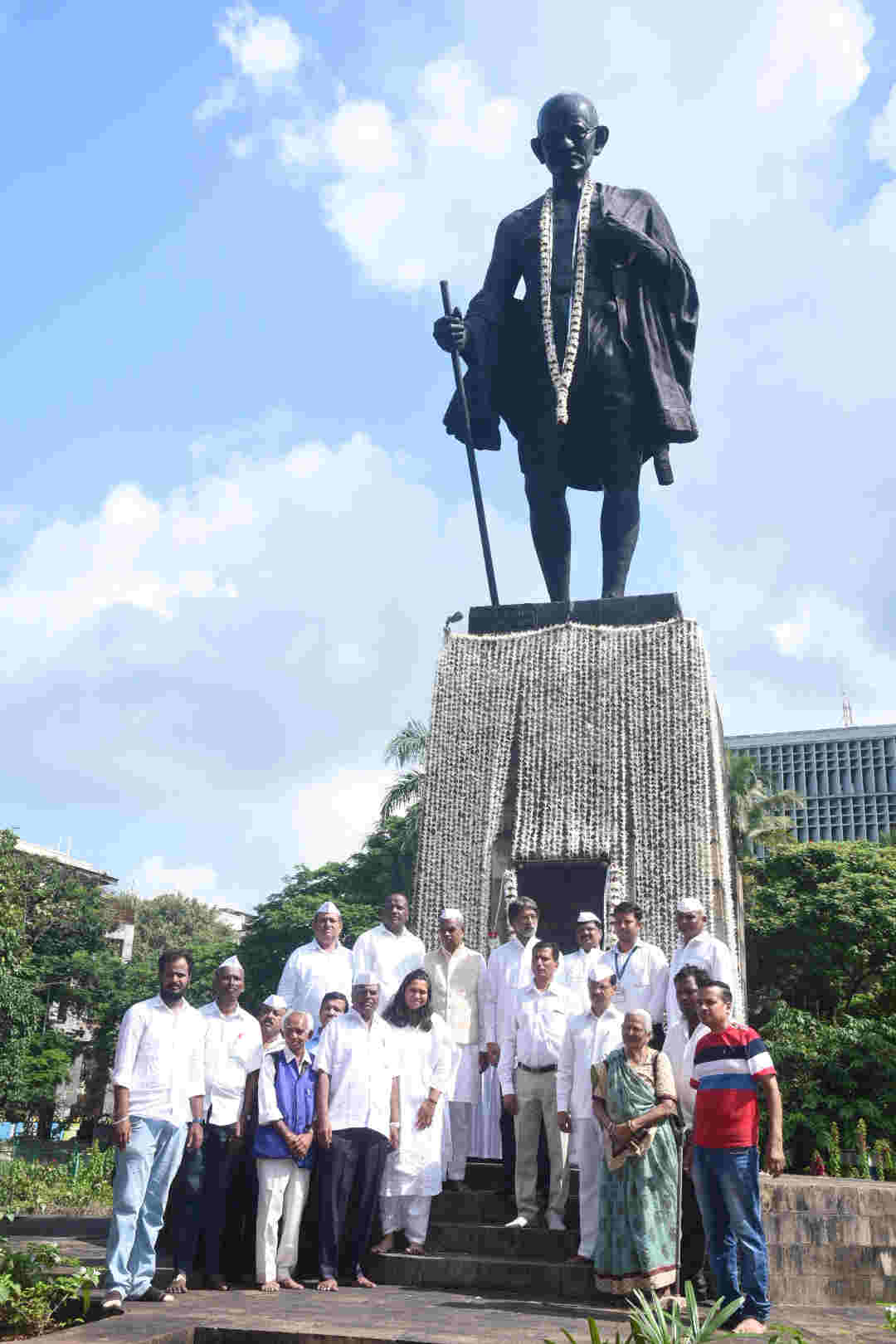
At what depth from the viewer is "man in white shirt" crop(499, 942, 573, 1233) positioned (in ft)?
21.1

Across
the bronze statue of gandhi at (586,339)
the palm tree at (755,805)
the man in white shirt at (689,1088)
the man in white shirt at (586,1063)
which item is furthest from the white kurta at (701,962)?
the palm tree at (755,805)

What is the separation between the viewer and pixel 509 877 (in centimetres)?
801

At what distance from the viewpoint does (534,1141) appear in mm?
6543

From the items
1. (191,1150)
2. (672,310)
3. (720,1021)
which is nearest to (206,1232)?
(191,1150)

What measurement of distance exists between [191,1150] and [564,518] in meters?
4.89

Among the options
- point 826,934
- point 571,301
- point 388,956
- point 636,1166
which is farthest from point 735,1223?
point 826,934

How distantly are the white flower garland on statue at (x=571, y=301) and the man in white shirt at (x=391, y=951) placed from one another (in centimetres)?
356

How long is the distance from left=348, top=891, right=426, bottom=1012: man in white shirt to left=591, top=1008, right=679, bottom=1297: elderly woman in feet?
5.80

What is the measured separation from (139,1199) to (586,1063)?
2.23 meters

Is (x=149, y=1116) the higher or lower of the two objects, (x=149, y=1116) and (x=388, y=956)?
the lower

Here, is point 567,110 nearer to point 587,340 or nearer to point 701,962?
point 587,340

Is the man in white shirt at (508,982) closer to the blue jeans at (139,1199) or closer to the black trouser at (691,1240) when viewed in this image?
the black trouser at (691,1240)

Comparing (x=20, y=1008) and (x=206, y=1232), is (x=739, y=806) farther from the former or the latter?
(x=206, y=1232)

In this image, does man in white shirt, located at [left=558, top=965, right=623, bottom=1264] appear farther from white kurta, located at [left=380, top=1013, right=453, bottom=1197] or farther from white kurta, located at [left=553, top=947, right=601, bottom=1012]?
white kurta, located at [left=380, top=1013, right=453, bottom=1197]
